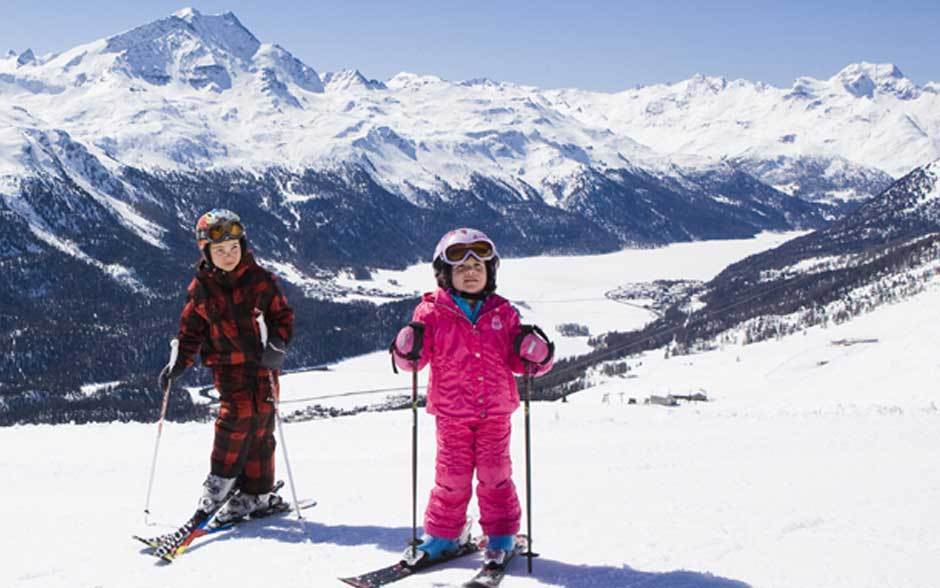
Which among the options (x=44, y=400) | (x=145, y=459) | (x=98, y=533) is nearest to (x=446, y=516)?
(x=98, y=533)

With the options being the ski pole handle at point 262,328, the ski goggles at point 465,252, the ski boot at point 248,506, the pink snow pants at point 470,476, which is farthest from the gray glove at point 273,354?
the ski goggles at point 465,252

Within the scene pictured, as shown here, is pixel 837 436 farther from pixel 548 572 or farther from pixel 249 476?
pixel 249 476

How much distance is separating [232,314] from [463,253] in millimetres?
2673

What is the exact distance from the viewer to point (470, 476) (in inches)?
259

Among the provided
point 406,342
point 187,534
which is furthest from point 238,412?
point 406,342

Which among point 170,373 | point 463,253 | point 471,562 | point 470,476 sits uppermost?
point 463,253

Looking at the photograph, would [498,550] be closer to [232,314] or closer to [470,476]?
[470,476]

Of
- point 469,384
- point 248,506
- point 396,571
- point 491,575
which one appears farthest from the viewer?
point 248,506

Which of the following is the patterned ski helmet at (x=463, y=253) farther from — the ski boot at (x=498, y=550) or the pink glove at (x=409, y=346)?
the ski boot at (x=498, y=550)

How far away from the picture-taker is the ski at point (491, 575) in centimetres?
579

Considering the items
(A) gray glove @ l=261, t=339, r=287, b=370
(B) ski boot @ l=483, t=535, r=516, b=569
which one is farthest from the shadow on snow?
(A) gray glove @ l=261, t=339, r=287, b=370

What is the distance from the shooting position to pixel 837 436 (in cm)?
1276

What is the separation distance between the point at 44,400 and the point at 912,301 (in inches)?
5769

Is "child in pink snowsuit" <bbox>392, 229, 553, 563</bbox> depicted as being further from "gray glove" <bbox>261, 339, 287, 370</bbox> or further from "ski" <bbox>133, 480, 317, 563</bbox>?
"ski" <bbox>133, 480, 317, 563</bbox>
